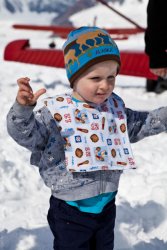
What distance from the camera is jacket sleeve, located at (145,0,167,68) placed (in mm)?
2834

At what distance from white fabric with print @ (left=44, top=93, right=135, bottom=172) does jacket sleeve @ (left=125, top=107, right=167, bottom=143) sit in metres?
0.13

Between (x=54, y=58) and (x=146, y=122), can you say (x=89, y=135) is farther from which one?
(x=54, y=58)

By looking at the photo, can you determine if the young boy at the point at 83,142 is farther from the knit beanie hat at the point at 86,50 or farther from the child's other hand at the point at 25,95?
the child's other hand at the point at 25,95

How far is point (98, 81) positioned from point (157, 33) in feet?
3.95

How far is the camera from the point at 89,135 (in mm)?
1949

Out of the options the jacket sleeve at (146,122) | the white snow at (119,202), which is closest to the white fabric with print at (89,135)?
the jacket sleeve at (146,122)

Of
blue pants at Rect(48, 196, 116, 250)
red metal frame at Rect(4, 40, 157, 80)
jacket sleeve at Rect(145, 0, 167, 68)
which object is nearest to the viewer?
blue pants at Rect(48, 196, 116, 250)

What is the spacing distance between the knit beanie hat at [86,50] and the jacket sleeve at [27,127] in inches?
10.7

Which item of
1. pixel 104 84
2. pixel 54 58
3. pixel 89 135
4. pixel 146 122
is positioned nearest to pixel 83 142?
pixel 89 135

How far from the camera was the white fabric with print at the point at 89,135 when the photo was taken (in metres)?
1.92

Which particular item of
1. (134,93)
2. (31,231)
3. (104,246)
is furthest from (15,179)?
(134,93)

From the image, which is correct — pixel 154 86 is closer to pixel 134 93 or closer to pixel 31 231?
pixel 134 93

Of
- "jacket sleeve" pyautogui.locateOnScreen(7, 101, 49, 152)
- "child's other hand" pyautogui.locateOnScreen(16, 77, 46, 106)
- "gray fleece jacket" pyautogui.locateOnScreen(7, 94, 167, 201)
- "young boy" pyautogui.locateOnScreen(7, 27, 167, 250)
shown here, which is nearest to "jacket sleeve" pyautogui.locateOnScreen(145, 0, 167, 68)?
"young boy" pyautogui.locateOnScreen(7, 27, 167, 250)

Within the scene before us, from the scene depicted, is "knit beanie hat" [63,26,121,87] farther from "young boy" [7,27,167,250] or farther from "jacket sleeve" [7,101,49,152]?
"jacket sleeve" [7,101,49,152]
